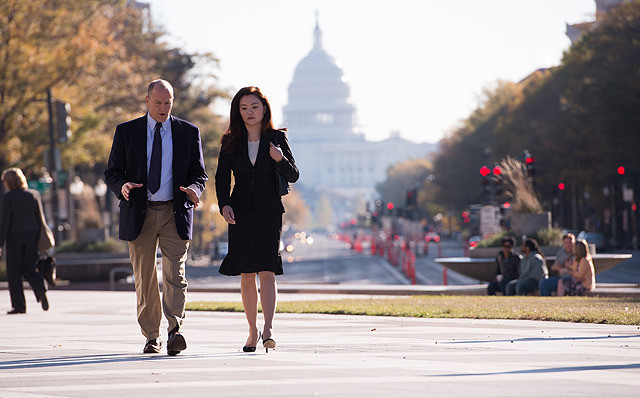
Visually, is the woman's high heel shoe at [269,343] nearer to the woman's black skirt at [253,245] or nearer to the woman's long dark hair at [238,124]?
the woman's black skirt at [253,245]

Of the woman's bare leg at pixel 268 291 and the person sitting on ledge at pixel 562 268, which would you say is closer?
the woman's bare leg at pixel 268 291

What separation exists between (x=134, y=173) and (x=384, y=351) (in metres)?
2.27

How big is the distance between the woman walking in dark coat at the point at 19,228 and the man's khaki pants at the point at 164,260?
21.7 ft

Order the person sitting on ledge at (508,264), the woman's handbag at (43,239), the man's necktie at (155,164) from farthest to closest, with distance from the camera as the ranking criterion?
the person sitting on ledge at (508,264)
the woman's handbag at (43,239)
the man's necktie at (155,164)

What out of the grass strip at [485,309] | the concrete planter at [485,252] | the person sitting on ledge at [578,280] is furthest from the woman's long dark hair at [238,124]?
the concrete planter at [485,252]

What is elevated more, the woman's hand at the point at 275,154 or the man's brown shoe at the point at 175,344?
the woman's hand at the point at 275,154

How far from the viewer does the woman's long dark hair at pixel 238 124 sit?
920 centimetres

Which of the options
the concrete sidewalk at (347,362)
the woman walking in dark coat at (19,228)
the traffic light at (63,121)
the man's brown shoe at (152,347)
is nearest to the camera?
the concrete sidewalk at (347,362)

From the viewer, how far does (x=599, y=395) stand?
6.20m

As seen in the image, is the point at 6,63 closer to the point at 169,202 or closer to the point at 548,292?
the point at 548,292

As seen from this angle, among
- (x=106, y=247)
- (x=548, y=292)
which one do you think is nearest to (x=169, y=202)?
(x=548, y=292)

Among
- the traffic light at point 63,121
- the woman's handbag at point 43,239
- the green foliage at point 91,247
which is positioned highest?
the traffic light at point 63,121

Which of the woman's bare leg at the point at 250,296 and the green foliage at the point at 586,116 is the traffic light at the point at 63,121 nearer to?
the green foliage at the point at 586,116

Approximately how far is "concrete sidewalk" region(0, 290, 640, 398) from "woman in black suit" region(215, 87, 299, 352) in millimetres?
499
